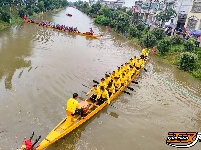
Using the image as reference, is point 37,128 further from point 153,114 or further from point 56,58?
point 56,58

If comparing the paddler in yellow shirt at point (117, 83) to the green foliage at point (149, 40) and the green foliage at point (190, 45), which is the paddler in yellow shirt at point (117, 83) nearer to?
the green foliage at point (190, 45)

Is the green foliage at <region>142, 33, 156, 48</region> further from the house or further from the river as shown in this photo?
the house

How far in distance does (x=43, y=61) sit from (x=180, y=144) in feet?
41.0

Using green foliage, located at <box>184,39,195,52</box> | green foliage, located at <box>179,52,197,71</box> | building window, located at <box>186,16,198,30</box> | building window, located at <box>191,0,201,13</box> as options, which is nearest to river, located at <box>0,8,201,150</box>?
green foliage, located at <box>179,52,197,71</box>

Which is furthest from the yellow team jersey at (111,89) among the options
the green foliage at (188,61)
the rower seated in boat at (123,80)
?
the green foliage at (188,61)

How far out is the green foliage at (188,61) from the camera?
62.7 ft

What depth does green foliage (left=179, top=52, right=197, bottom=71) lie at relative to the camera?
19.1 metres

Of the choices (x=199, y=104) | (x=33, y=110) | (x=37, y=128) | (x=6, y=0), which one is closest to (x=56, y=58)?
(x=33, y=110)

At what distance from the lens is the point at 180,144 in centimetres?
962

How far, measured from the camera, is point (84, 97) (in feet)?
42.1

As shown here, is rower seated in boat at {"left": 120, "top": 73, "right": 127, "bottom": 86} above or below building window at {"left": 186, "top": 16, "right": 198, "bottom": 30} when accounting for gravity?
below

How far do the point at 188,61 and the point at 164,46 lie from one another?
4.05 m

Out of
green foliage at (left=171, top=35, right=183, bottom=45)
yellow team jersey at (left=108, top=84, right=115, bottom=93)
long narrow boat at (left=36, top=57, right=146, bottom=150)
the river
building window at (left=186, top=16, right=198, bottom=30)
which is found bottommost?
the river

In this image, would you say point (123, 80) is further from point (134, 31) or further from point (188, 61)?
point (134, 31)
